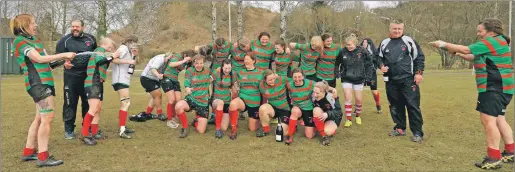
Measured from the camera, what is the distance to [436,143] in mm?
5812

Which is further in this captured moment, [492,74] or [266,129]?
[266,129]

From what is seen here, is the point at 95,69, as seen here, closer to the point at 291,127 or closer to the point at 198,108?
the point at 198,108

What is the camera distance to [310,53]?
22.9 feet

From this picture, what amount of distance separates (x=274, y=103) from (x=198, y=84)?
1445mm

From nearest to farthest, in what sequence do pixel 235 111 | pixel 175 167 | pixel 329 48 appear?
pixel 175 167 < pixel 235 111 < pixel 329 48

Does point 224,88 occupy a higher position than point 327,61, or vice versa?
point 327,61

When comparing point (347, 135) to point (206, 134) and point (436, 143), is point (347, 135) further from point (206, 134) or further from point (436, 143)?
point (206, 134)

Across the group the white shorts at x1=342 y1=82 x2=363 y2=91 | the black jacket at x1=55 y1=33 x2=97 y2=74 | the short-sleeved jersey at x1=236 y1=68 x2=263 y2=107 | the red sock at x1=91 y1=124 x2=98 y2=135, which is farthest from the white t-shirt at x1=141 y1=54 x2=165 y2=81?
the white shorts at x1=342 y1=82 x2=363 y2=91

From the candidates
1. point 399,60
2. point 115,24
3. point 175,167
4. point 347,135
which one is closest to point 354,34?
point 399,60

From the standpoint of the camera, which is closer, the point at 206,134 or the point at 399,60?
the point at 399,60

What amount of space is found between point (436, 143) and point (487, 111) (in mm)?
1260

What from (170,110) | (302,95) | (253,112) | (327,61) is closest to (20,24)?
(170,110)

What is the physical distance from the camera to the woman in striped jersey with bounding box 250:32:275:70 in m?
7.04

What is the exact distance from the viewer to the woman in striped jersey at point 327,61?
6969mm
